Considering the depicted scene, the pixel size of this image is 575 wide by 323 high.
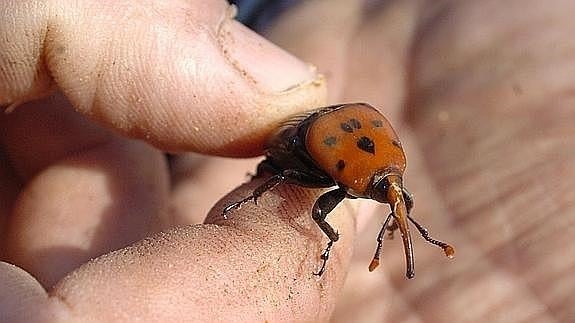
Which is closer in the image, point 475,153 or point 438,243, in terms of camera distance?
point 438,243

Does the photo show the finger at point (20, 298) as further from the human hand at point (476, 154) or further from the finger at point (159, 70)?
the human hand at point (476, 154)

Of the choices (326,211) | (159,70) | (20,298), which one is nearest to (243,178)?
(159,70)

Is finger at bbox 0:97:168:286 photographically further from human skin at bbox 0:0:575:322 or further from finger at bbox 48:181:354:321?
finger at bbox 48:181:354:321

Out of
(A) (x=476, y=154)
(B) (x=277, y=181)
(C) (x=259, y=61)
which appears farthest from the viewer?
(A) (x=476, y=154)

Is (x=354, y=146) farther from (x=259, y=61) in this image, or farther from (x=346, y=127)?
(x=259, y=61)

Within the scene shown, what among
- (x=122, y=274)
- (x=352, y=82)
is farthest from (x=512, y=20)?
(x=122, y=274)

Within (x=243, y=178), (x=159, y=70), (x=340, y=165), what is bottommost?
(x=243, y=178)
